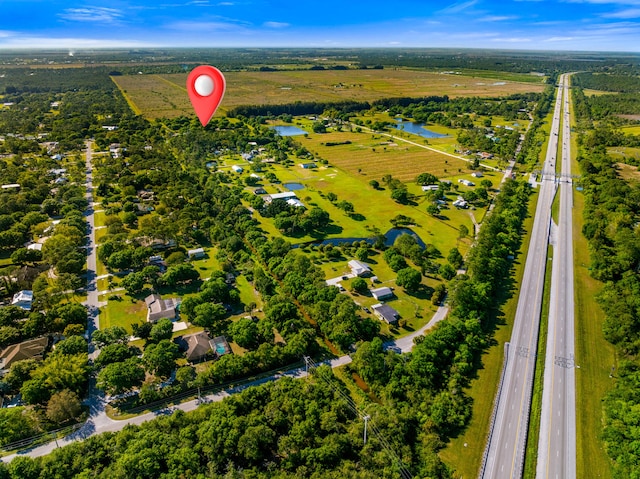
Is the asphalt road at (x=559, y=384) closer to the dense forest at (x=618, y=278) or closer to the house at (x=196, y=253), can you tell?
the dense forest at (x=618, y=278)

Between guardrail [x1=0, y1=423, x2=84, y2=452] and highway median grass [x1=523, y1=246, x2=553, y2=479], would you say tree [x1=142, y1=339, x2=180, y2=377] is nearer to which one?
guardrail [x1=0, y1=423, x2=84, y2=452]

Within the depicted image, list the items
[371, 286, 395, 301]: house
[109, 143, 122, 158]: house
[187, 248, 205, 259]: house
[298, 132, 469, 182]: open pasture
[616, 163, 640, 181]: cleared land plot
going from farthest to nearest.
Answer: [109, 143, 122, 158]: house < [298, 132, 469, 182]: open pasture < [616, 163, 640, 181]: cleared land plot < [187, 248, 205, 259]: house < [371, 286, 395, 301]: house

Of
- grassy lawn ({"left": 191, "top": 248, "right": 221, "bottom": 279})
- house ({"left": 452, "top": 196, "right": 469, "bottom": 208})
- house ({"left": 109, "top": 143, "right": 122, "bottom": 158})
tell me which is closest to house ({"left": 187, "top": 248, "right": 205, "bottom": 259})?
grassy lawn ({"left": 191, "top": 248, "right": 221, "bottom": 279})

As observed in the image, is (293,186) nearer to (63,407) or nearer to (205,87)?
(205,87)

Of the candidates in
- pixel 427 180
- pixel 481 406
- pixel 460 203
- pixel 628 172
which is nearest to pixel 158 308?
pixel 481 406

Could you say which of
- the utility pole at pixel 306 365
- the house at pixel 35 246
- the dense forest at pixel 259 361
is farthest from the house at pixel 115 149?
the utility pole at pixel 306 365

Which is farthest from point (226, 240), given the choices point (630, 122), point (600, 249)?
point (630, 122)

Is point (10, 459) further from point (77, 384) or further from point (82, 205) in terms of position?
point (82, 205)
